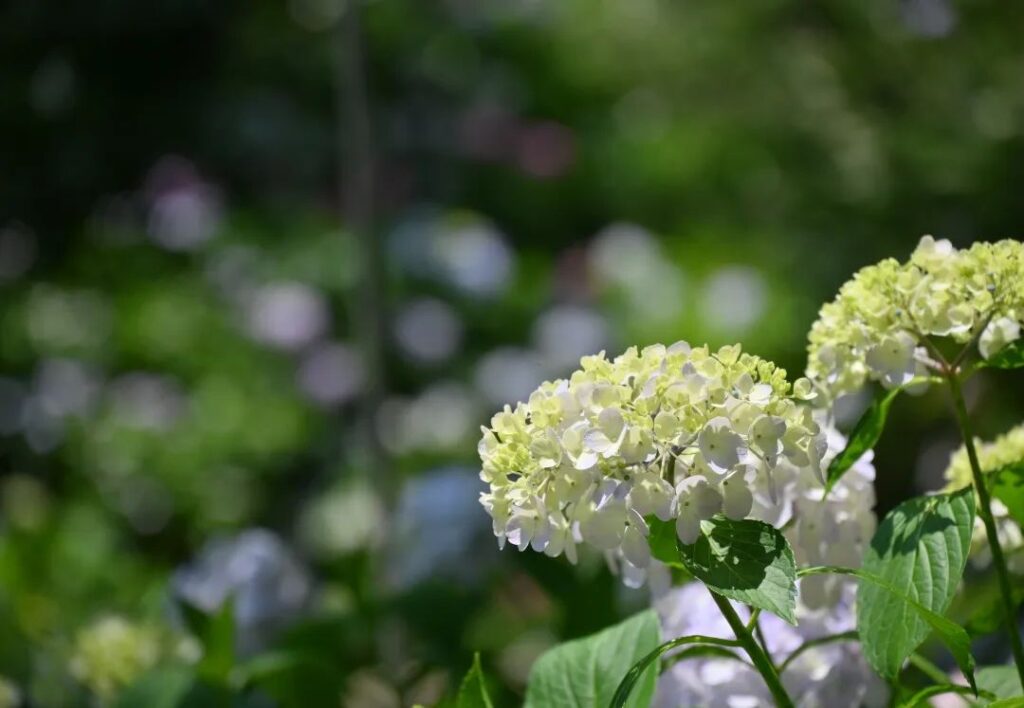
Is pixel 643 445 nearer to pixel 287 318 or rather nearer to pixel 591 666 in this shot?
pixel 591 666

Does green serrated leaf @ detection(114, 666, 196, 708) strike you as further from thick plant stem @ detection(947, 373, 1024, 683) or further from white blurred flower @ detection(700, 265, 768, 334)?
white blurred flower @ detection(700, 265, 768, 334)

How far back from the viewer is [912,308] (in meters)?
0.65

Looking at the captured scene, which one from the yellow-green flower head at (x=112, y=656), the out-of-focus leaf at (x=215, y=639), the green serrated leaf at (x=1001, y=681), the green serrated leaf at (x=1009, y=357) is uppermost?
the green serrated leaf at (x=1009, y=357)

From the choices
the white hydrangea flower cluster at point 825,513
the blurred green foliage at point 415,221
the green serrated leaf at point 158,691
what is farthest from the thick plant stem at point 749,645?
the blurred green foliage at point 415,221

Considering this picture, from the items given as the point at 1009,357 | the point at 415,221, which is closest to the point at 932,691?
the point at 1009,357

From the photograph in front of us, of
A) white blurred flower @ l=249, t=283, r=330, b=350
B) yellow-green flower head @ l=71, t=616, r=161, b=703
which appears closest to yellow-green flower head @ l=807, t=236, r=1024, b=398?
yellow-green flower head @ l=71, t=616, r=161, b=703

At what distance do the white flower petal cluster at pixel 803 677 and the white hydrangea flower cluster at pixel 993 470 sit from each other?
0.08 meters

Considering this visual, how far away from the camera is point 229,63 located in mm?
4953

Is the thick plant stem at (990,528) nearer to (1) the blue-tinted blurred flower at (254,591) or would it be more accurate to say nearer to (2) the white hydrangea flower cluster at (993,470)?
(2) the white hydrangea flower cluster at (993,470)

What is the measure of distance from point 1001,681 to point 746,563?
24cm

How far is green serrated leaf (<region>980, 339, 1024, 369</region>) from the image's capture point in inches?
25.8

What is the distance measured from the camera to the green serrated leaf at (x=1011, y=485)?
2.23 ft

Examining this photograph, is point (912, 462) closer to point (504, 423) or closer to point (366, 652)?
point (366, 652)

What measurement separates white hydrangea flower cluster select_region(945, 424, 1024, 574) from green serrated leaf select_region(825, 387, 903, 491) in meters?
0.07
